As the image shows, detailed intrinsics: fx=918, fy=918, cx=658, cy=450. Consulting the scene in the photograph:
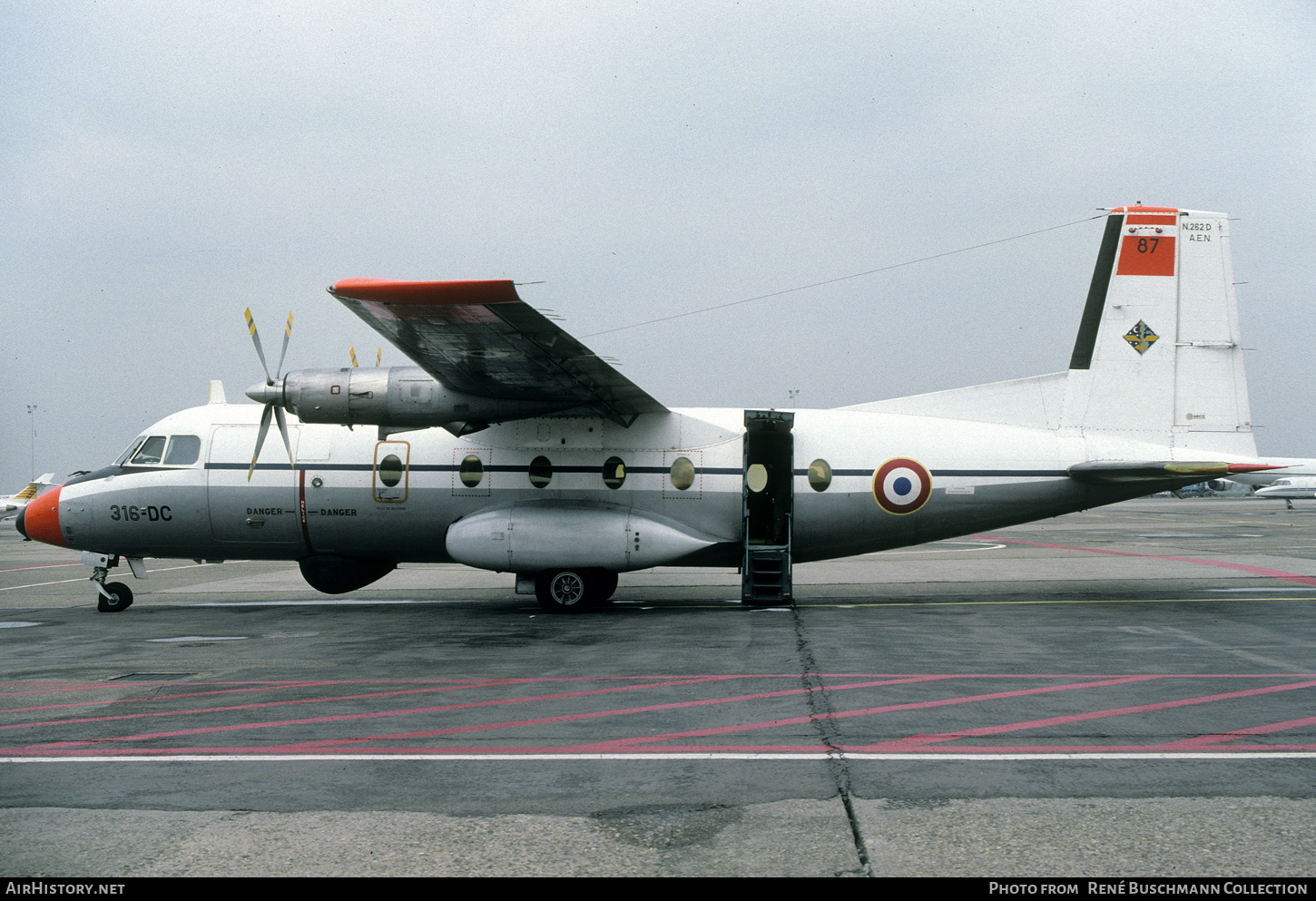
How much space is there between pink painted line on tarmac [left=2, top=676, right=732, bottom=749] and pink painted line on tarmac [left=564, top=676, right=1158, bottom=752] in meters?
1.78

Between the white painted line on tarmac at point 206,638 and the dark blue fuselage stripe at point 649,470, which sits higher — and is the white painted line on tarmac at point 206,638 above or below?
below

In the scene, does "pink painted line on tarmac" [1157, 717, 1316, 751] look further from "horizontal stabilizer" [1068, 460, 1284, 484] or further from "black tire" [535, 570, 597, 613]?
"black tire" [535, 570, 597, 613]

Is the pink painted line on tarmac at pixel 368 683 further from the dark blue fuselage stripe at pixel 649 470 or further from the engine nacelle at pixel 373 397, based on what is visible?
the dark blue fuselage stripe at pixel 649 470

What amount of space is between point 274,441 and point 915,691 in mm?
12325

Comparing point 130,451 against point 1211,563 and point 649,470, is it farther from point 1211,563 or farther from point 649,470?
point 1211,563

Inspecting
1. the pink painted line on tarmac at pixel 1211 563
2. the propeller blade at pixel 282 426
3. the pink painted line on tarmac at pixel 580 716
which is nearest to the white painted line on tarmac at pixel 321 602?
the propeller blade at pixel 282 426

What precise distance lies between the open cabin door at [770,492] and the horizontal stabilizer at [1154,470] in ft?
16.0

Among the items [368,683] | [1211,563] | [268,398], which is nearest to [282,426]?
[268,398]

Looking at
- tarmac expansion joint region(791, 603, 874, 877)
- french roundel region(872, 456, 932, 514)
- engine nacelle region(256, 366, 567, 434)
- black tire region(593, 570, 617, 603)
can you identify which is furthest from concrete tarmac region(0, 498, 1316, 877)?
engine nacelle region(256, 366, 567, 434)

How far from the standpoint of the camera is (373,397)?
14.6m

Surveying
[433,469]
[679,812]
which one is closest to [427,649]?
[433,469]

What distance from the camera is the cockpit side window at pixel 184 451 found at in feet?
54.2

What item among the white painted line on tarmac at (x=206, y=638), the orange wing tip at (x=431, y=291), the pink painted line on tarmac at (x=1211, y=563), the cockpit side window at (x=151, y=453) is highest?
the orange wing tip at (x=431, y=291)

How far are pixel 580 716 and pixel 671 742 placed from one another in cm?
125
